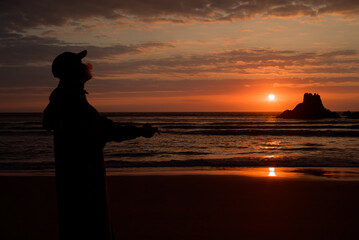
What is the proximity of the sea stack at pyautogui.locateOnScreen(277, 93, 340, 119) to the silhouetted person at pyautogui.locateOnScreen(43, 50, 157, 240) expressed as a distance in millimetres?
77953

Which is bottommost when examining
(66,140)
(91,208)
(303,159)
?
(303,159)

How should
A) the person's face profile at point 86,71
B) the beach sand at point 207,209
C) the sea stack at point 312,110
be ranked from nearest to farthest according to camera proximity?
the person's face profile at point 86,71 < the beach sand at point 207,209 < the sea stack at point 312,110

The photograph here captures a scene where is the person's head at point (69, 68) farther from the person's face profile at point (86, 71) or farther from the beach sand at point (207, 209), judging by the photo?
the beach sand at point (207, 209)

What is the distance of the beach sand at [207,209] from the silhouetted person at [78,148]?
9.95 feet

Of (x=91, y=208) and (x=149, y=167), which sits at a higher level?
(x=91, y=208)

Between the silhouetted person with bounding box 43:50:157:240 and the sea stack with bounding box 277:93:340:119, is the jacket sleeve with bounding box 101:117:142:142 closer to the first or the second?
the silhouetted person with bounding box 43:50:157:240

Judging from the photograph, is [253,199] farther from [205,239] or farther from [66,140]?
[66,140]

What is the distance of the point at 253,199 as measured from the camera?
7137mm

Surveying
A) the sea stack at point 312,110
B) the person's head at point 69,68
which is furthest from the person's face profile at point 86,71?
the sea stack at point 312,110

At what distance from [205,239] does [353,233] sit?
2216 millimetres

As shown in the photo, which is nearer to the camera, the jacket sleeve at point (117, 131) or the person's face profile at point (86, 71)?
the jacket sleeve at point (117, 131)

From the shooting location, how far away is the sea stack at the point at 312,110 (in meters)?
74.8

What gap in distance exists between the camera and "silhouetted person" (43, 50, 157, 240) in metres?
2.20

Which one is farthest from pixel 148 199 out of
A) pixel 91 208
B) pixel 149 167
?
pixel 149 167
